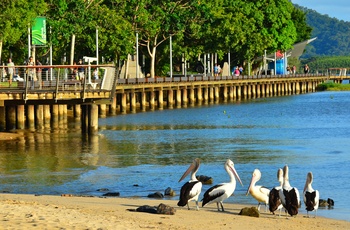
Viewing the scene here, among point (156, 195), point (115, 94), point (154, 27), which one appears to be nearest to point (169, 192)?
point (156, 195)

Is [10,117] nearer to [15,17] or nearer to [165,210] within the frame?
[15,17]

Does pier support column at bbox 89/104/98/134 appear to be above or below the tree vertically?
below

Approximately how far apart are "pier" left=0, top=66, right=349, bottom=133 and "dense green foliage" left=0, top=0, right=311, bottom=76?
4.32 metres

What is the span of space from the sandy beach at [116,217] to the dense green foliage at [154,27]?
3464 cm

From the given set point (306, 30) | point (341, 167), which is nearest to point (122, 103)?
point (341, 167)

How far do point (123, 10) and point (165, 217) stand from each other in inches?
2711

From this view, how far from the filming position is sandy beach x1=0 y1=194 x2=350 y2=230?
20203mm

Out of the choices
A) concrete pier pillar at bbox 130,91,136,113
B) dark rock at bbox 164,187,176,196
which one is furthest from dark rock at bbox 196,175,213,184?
concrete pier pillar at bbox 130,91,136,113

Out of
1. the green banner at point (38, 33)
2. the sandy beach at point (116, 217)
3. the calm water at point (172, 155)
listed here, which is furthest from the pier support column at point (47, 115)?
the sandy beach at point (116, 217)

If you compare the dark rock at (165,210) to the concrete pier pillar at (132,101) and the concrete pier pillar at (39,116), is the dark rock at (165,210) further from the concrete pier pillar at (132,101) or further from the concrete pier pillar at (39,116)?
the concrete pier pillar at (132,101)

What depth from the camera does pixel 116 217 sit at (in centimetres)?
2222

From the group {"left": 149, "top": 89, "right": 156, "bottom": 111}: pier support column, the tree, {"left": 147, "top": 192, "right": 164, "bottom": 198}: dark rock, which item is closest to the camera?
{"left": 147, "top": 192, "right": 164, "bottom": 198}: dark rock

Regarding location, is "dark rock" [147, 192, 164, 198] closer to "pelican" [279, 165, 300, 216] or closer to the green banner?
"pelican" [279, 165, 300, 216]

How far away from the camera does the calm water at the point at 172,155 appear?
32.2m
